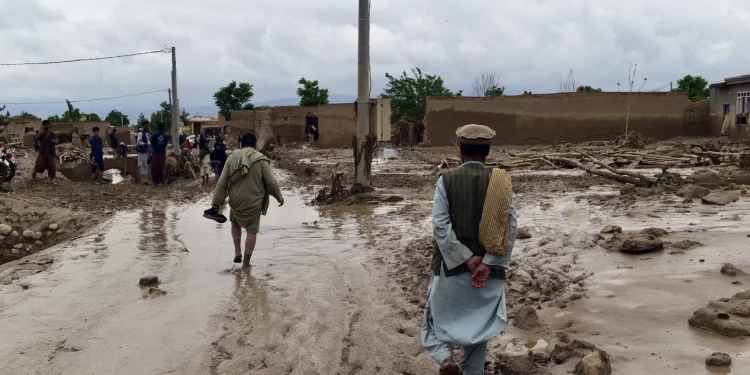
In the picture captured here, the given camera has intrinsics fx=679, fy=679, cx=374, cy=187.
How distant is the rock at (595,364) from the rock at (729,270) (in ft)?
7.24

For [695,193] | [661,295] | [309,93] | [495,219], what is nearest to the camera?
[495,219]

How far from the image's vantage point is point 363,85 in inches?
507

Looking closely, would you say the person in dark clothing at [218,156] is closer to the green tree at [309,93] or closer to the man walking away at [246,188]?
the man walking away at [246,188]

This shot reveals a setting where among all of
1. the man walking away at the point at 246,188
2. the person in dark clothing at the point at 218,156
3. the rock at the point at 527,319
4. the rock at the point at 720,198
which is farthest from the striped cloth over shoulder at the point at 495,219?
the person in dark clothing at the point at 218,156

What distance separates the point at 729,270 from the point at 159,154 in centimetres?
1330

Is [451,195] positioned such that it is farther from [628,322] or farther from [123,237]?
[123,237]

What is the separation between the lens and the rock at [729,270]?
5453 millimetres

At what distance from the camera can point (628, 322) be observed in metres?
4.66

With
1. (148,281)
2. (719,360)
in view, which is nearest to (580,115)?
(148,281)

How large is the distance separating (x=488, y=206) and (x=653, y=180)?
870 cm

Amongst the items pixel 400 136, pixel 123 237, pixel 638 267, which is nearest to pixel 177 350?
pixel 638 267

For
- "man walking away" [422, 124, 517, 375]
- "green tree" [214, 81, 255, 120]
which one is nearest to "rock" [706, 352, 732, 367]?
"man walking away" [422, 124, 517, 375]

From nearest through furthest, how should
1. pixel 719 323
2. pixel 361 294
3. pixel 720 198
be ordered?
pixel 719 323 < pixel 361 294 < pixel 720 198

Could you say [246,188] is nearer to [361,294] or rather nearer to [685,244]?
[361,294]
